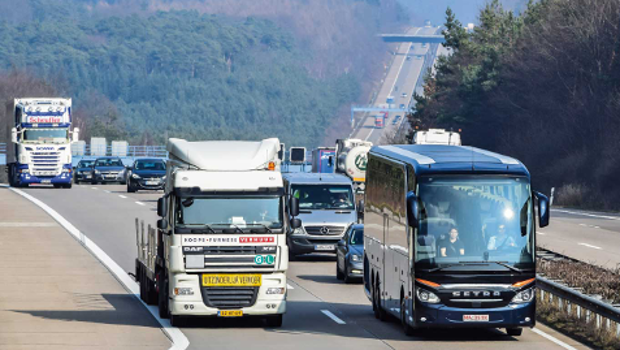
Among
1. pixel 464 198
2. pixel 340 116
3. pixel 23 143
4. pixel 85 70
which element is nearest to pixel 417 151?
pixel 464 198

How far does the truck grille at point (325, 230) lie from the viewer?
96.5 ft

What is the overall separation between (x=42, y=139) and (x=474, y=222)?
4853cm

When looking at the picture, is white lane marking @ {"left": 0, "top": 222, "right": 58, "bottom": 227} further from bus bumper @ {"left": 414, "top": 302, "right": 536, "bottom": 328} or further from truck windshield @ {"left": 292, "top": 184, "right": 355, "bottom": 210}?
bus bumper @ {"left": 414, "top": 302, "right": 536, "bottom": 328}

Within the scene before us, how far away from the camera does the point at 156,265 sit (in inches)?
749

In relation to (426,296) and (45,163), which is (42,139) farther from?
(426,296)

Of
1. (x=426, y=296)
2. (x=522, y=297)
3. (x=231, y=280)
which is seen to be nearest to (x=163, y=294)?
(x=231, y=280)

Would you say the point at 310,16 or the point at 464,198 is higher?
the point at 310,16

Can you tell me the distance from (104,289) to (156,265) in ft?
16.6

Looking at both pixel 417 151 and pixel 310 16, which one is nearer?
pixel 417 151

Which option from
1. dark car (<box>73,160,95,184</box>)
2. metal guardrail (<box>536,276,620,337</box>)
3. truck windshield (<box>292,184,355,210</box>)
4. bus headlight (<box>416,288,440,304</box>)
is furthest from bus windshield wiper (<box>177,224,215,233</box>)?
dark car (<box>73,160,95,184</box>)

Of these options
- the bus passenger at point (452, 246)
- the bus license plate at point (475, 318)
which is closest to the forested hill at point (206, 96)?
the bus passenger at point (452, 246)

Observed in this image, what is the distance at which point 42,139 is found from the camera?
62.1 metres

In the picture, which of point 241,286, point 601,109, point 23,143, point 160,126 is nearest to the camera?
point 241,286

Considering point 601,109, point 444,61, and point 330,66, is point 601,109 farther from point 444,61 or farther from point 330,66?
point 330,66
